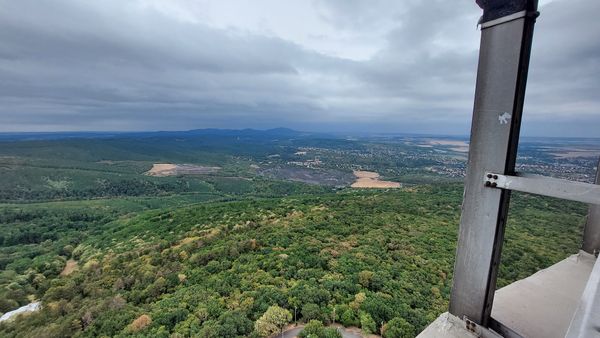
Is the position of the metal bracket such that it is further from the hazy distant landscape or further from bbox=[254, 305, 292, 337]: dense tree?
bbox=[254, 305, 292, 337]: dense tree

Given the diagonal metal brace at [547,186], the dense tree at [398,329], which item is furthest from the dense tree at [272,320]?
the diagonal metal brace at [547,186]

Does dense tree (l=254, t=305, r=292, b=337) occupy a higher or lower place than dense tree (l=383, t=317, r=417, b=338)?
lower

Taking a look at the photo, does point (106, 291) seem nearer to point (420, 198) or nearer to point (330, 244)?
point (330, 244)

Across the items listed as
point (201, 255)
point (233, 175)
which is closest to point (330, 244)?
point (201, 255)

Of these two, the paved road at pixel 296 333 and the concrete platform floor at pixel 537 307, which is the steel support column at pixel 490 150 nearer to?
the concrete platform floor at pixel 537 307

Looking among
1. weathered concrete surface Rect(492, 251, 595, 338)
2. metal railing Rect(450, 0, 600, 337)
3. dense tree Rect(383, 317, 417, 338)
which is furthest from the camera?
dense tree Rect(383, 317, 417, 338)

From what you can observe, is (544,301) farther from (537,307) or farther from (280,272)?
(280,272)

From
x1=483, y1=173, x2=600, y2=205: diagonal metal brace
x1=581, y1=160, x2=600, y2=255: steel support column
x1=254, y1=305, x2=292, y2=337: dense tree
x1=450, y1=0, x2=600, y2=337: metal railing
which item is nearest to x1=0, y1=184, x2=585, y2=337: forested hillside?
x1=254, y1=305, x2=292, y2=337: dense tree
